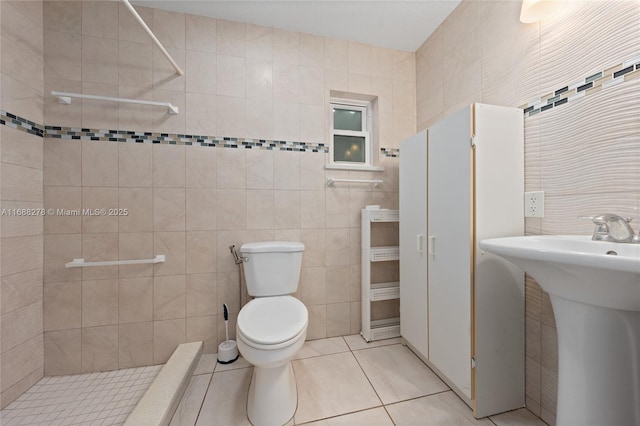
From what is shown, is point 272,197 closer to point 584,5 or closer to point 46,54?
point 46,54

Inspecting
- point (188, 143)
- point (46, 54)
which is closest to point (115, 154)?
point (188, 143)

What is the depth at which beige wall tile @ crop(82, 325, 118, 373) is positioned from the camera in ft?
5.07

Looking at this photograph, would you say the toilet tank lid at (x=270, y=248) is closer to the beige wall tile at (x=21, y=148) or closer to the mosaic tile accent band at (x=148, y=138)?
the mosaic tile accent band at (x=148, y=138)

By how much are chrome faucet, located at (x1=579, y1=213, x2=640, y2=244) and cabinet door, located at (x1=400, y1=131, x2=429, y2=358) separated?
2.45 feet

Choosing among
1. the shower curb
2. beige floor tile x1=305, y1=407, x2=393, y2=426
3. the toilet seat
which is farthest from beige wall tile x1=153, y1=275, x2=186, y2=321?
beige floor tile x1=305, y1=407, x2=393, y2=426

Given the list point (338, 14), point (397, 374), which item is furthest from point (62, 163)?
point (397, 374)

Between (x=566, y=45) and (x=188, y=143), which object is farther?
(x=188, y=143)

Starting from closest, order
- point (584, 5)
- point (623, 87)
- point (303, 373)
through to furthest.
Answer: point (623, 87) < point (584, 5) < point (303, 373)

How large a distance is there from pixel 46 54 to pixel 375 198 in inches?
96.7

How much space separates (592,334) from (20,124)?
2854mm

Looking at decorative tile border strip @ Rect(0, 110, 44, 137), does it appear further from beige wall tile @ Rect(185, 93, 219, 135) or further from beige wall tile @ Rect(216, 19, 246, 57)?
beige wall tile @ Rect(216, 19, 246, 57)

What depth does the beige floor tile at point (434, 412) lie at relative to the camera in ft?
3.76

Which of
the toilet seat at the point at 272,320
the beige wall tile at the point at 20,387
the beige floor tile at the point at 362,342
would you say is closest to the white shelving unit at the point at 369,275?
the beige floor tile at the point at 362,342

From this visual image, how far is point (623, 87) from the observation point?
898mm
